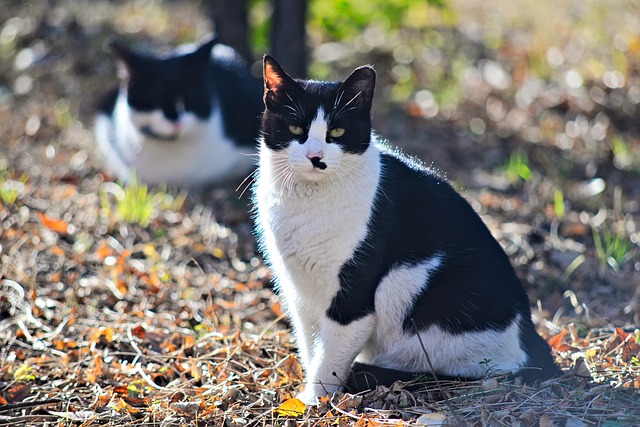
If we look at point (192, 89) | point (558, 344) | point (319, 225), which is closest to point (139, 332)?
point (319, 225)

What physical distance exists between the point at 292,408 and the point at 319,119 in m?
1.03

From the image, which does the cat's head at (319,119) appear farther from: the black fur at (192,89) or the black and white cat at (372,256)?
the black fur at (192,89)

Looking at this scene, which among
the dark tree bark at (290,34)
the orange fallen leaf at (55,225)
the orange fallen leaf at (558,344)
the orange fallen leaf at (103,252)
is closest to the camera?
the orange fallen leaf at (558,344)

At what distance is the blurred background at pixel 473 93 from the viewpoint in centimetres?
447

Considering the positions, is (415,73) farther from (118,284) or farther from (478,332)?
(478,332)

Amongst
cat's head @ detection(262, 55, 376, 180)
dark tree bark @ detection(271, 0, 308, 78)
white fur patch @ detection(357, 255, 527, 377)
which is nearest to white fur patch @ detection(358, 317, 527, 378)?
white fur patch @ detection(357, 255, 527, 377)

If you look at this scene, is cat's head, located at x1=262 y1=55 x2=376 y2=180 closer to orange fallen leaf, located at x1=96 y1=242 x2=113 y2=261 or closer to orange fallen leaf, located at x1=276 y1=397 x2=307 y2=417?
orange fallen leaf, located at x1=276 y1=397 x2=307 y2=417

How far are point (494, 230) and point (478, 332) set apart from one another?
177 cm

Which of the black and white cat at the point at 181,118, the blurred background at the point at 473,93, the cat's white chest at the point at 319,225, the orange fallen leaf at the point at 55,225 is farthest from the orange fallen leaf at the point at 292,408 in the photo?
the black and white cat at the point at 181,118

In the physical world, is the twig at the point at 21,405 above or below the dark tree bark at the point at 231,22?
below

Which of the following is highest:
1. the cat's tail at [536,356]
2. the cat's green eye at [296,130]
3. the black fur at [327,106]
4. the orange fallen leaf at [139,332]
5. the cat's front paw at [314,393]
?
the black fur at [327,106]

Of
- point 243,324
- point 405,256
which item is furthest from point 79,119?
point 405,256

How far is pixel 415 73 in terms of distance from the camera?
23.5ft

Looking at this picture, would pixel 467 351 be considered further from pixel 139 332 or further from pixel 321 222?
pixel 139 332
